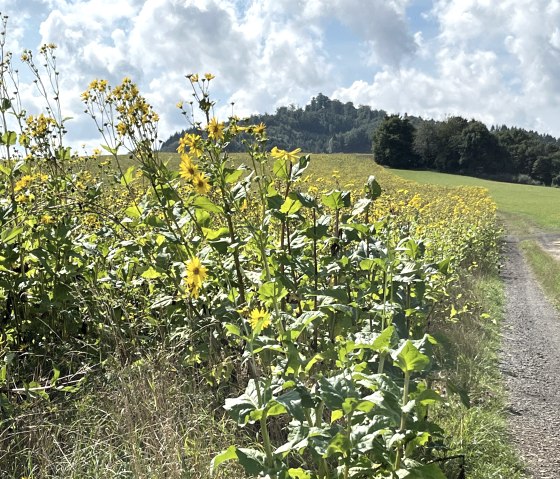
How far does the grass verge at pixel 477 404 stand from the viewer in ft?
10.5


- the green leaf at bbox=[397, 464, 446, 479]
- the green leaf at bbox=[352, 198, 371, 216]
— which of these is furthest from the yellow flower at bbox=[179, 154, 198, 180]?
the green leaf at bbox=[397, 464, 446, 479]

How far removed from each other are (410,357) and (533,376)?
404cm

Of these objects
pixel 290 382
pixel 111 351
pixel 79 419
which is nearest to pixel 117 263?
pixel 111 351

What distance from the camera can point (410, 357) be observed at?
1612 mm

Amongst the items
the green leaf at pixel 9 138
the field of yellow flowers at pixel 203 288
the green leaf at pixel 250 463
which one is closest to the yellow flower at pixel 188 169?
the field of yellow flowers at pixel 203 288

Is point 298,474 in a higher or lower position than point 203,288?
lower

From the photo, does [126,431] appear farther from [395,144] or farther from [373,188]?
[395,144]

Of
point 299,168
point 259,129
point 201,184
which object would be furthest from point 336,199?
point 201,184

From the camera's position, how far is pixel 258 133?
2.88 metres

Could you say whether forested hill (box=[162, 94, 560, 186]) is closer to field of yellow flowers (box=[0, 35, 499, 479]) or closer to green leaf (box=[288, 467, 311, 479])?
field of yellow flowers (box=[0, 35, 499, 479])

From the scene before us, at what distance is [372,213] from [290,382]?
16.2 ft

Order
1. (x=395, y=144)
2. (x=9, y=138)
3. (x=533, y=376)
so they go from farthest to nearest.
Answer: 1. (x=395, y=144)
2. (x=533, y=376)
3. (x=9, y=138)

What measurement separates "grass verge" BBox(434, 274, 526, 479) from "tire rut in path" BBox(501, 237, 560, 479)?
10 centimetres

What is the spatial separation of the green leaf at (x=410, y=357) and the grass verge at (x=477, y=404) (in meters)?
0.83
